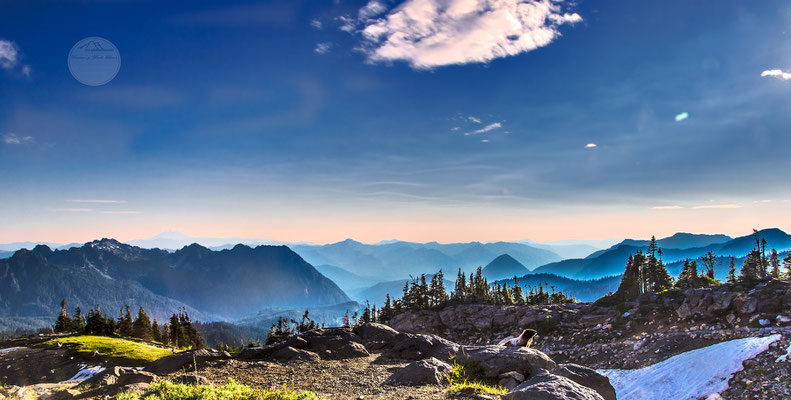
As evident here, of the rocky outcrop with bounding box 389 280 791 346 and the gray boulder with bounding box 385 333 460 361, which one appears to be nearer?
the gray boulder with bounding box 385 333 460 361

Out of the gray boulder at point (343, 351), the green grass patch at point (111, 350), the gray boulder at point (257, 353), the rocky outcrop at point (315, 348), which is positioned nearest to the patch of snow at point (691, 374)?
the gray boulder at point (343, 351)

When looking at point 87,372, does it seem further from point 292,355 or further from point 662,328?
point 662,328

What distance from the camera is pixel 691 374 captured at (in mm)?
32219

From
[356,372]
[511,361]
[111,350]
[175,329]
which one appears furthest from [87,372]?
[511,361]

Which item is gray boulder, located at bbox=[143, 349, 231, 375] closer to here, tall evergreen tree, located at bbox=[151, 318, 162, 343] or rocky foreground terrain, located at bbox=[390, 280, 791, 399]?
rocky foreground terrain, located at bbox=[390, 280, 791, 399]

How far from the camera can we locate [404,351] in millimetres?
25688

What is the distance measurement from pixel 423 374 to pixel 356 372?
19.4 feet

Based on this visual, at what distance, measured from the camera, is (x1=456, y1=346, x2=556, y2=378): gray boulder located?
17219 millimetres

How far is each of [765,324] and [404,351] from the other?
43.4 meters

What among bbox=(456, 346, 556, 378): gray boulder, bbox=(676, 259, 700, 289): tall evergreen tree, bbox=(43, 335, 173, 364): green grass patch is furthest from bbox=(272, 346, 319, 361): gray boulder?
bbox=(676, 259, 700, 289): tall evergreen tree

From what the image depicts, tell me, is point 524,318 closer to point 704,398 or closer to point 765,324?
point 765,324

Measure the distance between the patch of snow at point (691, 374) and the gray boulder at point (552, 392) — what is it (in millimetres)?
25704

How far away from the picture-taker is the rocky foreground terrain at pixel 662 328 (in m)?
28.1

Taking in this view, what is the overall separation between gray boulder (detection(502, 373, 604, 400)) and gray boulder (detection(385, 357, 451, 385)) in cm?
511
